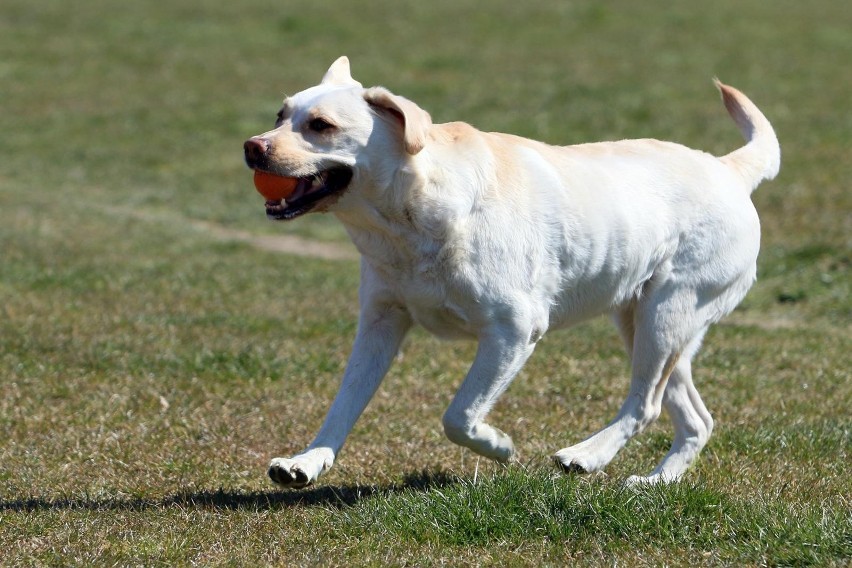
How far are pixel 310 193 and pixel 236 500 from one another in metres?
1.32

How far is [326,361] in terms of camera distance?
26.0 ft

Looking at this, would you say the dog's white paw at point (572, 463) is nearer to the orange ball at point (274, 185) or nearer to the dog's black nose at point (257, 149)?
the orange ball at point (274, 185)

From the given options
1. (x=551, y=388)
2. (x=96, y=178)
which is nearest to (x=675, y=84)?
(x=96, y=178)

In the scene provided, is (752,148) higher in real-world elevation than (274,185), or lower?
lower

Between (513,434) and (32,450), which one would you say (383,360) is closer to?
(513,434)

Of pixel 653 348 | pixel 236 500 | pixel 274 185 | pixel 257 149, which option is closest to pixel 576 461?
pixel 653 348

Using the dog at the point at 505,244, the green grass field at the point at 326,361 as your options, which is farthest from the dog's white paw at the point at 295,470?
the green grass field at the point at 326,361

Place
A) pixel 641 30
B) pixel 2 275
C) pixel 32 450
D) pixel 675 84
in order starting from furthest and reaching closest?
pixel 641 30
pixel 675 84
pixel 2 275
pixel 32 450

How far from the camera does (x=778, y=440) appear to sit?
19.7ft

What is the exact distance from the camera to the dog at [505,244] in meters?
4.87

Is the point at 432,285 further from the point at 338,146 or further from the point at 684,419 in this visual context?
the point at 684,419

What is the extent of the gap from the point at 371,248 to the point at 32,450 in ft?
6.87

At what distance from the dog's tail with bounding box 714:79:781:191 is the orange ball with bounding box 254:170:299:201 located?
7.50ft

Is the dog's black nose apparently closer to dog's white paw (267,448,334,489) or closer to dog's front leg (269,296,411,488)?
dog's front leg (269,296,411,488)
